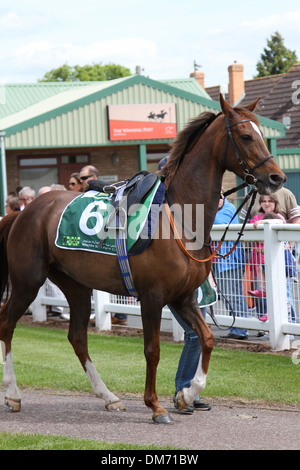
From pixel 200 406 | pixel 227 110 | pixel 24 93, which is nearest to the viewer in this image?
pixel 227 110

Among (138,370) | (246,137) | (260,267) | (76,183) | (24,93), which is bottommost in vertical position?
(138,370)

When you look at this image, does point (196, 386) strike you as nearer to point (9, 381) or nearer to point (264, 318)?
point (9, 381)

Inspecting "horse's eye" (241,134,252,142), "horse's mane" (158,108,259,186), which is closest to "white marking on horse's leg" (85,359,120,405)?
"horse's mane" (158,108,259,186)

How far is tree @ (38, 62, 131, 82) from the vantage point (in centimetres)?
8838

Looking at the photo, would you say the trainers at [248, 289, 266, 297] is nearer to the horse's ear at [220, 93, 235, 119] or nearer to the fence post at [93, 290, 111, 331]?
the fence post at [93, 290, 111, 331]

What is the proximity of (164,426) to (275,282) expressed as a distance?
3199mm

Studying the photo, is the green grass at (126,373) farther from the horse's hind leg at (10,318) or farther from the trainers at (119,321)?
the trainers at (119,321)

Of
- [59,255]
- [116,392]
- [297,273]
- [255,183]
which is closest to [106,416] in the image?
[116,392]

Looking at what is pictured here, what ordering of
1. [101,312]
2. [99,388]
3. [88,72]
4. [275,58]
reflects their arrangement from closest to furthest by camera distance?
1. [99,388]
2. [101,312]
3. [275,58]
4. [88,72]

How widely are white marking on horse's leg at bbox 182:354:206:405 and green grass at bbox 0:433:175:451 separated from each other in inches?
36.0

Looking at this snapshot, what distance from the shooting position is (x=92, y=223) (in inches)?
245

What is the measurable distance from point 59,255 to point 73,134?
2006 centimetres

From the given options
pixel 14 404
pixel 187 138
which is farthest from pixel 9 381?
pixel 187 138
